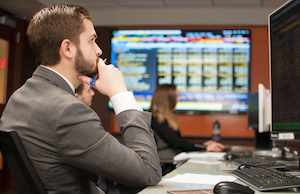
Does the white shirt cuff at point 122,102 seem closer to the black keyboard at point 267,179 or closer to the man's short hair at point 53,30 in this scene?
the man's short hair at point 53,30

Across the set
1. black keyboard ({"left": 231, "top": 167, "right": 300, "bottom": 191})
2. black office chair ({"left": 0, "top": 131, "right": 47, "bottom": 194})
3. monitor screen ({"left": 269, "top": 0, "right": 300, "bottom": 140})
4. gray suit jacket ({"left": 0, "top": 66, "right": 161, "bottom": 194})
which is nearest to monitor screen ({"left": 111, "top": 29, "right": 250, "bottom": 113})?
monitor screen ({"left": 269, "top": 0, "right": 300, "bottom": 140})

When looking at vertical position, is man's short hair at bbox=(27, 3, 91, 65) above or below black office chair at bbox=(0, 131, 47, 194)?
above

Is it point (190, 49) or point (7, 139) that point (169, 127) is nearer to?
point (190, 49)

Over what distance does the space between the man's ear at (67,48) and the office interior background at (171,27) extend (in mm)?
3040

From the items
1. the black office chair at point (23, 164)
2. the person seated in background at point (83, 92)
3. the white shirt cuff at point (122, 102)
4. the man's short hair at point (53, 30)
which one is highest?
the man's short hair at point (53, 30)

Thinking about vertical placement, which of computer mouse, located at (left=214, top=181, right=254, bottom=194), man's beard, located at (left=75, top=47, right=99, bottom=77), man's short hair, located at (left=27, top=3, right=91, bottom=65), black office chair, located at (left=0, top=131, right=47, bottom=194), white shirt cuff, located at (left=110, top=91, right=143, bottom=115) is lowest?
computer mouse, located at (left=214, top=181, right=254, bottom=194)

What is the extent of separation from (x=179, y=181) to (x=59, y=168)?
48 cm

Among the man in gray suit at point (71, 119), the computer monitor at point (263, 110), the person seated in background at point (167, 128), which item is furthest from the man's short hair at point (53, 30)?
the person seated in background at point (167, 128)

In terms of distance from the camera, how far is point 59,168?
0.83 m

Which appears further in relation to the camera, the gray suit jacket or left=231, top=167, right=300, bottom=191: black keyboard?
left=231, top=167, right=300, bottom=191: black keyboard

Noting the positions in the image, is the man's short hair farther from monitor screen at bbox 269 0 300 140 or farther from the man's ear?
monitor screen at bbox 269 0 300 140

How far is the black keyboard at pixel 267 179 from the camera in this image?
0.92 m

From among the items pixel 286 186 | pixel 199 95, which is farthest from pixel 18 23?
pixel 286 186

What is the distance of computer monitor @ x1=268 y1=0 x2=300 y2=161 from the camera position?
1.15m
